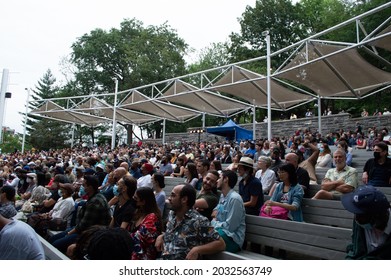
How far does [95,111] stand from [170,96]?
9812 millimetres

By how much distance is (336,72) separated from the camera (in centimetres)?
1350

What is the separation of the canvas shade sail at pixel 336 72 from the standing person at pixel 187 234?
10.5 meters

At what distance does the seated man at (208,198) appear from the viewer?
177 inches

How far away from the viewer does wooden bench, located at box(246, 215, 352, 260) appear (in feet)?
11.1

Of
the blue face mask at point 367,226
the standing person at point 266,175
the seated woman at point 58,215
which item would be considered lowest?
the seated woman at point 58,215

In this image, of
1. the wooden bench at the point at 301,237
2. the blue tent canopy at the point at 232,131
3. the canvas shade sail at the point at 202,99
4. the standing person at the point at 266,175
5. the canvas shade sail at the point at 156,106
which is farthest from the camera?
the canvas shade sail at the point at 156,106

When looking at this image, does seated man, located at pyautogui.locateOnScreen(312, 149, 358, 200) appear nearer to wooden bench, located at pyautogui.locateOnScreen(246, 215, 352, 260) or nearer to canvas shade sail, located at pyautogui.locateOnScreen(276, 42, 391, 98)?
wooden bench, located at pyautogui.locateOnScreen(246, 215, 352, 260)

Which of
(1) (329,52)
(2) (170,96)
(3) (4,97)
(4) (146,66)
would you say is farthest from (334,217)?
(4) (146,66)

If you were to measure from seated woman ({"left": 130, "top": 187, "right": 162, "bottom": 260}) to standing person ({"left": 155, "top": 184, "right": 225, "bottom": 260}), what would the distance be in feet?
0.99

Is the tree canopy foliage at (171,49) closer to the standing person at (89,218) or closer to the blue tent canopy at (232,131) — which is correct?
the blue tent canopy at (232,131)

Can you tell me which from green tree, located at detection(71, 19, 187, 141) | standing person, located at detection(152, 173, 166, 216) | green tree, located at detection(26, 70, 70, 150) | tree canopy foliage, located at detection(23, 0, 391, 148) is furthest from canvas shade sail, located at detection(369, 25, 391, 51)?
green tree, located at detection(26, 70, 70, 150)

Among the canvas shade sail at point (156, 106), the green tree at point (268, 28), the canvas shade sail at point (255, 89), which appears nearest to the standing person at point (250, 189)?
the canvas shade sail at point (255, 89)

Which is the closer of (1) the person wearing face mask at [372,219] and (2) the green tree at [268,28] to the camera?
(1) the person wearing face mask at [372,219]
